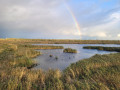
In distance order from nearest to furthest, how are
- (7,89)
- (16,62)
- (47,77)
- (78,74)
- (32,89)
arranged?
(7,89) → (32,89) → (47,77) → (78,74) → (16,62)

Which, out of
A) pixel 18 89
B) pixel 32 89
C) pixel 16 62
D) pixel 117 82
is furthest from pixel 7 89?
pixel 16 62

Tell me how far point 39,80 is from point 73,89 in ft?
8.44

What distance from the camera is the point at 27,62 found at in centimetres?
1159

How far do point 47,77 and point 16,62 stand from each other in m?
6.56

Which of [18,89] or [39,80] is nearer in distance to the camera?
[18,89]

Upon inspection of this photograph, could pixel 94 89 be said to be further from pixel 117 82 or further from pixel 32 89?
pixel 32 89

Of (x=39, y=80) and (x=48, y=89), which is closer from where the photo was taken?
(x=48, y=89)

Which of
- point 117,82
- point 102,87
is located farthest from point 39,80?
point 117,82

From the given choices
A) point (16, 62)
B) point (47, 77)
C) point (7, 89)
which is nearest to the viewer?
point (7, 89)

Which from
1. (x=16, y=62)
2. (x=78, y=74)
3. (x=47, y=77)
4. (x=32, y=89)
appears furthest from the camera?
(x=16, y=62)

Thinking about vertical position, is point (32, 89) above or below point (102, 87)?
below

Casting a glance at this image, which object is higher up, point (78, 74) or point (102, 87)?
point (102, 87)

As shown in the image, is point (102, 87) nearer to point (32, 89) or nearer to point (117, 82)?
point (117, 82)

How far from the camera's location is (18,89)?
14.6ft
